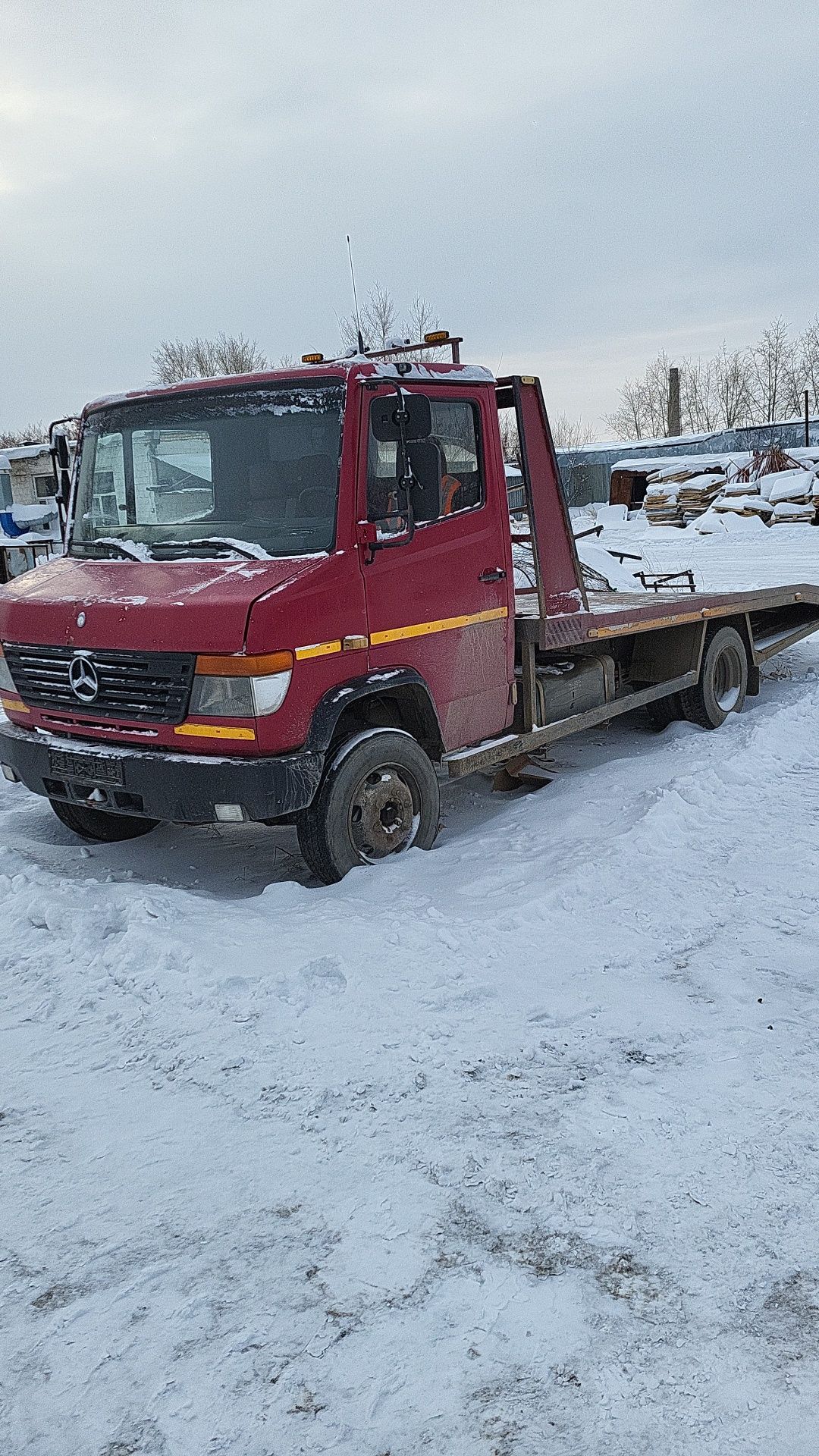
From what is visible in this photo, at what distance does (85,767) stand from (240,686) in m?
0.92

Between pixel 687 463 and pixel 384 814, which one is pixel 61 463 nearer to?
pixel 384 814

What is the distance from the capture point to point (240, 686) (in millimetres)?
4395

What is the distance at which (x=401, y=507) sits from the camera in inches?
192

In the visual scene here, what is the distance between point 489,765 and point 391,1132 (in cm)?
296

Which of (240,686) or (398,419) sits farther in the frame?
(398,419)

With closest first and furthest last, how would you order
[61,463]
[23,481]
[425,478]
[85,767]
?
1. [85,767]
2. [425,478]
3. [61,463]
4. [23,481]

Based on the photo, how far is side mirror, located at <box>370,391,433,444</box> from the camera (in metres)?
4.75

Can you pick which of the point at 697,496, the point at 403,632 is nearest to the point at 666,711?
the point at 403,632

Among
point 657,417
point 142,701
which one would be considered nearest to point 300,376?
point 142,701

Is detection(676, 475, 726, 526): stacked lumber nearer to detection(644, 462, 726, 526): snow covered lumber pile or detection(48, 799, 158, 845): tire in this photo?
detection(644, 462, 726, 526): snow covered lumber pile

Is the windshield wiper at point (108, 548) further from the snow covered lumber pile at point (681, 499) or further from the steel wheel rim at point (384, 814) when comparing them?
the snow covered lumber pile at point (681, 499)

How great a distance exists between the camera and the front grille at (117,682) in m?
4.48

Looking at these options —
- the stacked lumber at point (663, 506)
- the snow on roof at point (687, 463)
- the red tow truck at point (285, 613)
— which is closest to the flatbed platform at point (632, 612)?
the red tow truck at point (285, 613)

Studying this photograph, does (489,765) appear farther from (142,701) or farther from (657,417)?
(657,417)
